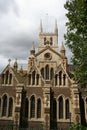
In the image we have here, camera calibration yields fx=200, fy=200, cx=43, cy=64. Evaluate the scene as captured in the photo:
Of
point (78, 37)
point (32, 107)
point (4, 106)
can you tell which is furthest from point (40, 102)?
point (78, 37)

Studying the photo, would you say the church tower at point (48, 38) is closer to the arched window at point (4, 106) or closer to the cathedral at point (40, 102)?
the cathedral at point (40, 102)

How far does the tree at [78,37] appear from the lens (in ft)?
56.6

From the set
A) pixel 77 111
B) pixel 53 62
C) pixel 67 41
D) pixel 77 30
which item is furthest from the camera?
pixel 53 62

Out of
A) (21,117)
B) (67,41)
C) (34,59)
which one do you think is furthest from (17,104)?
(34,59)

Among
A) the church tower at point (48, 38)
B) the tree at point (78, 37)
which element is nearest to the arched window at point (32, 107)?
the tree at point (78, 37)

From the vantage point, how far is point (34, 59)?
51.2 m

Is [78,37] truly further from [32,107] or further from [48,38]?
[48,38]

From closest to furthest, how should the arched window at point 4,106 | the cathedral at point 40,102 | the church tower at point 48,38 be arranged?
1. the cathedral at point 40,102
2. the arched window at point 4,106
3. the church tower at point 48,38

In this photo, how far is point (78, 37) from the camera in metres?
18.2

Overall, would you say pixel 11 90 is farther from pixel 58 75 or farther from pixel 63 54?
pixel 63 54

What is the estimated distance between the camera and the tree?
56.6ft

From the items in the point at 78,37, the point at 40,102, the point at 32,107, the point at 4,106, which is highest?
the point at 78,37

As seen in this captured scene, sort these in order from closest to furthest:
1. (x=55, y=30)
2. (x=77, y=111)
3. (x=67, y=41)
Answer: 1. (x=67, y=41)
2. (x=77, y=111)
3. (x=55, y=30)

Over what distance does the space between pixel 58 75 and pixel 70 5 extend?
15782mm
